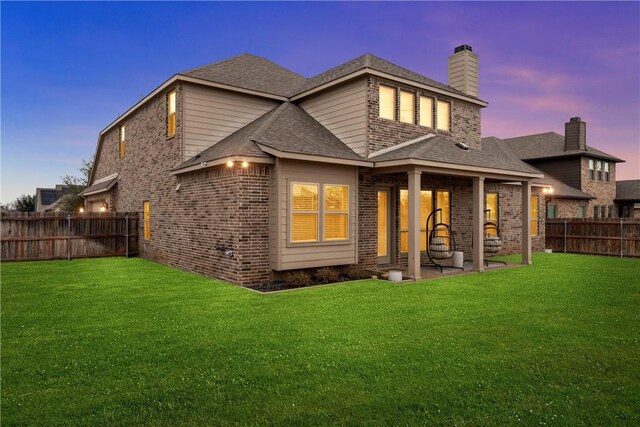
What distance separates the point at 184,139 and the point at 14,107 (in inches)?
1029

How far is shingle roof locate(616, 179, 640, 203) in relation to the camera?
102 ft

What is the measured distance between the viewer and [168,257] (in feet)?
46.1

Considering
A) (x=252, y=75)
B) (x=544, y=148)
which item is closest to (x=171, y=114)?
(x=252, y=75)

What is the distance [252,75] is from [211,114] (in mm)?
2999

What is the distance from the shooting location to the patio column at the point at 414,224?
424 inches

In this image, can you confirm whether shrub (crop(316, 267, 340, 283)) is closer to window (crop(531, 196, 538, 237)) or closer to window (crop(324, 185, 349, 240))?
window (crop(324, 185, 349, 240))

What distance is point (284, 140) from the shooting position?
10.9 m

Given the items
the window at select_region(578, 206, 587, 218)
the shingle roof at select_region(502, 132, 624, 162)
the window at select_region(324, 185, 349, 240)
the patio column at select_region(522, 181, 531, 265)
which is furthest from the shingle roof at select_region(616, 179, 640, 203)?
the window at select_region(324, 185, 349, 240)

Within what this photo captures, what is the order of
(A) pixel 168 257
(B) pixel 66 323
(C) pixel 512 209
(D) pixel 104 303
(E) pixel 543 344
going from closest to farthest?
(E) pixel 543 344 → (B) pixel 66 323 → (D) pixel 104 303 → (A) pixel 168 257 → (C) pixel 512 209

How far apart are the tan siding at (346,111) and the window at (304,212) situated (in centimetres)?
232

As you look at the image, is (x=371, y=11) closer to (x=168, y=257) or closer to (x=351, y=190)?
(x=351, y=190)

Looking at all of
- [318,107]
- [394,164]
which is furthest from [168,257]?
[394,164]

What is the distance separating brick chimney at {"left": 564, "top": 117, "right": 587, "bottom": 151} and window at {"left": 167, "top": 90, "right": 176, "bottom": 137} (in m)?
26.8

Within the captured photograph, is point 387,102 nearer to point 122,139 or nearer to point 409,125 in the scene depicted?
point 409,125
